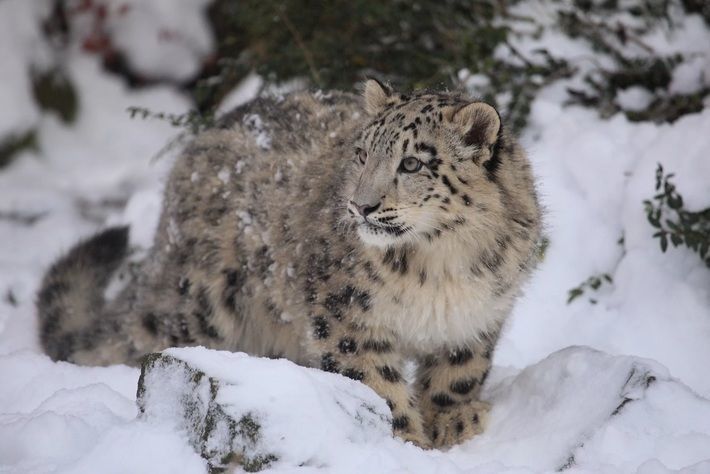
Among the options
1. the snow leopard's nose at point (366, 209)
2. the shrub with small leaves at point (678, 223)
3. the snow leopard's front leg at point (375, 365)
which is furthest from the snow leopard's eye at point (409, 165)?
the shrub with small leaves at point (678, 223)

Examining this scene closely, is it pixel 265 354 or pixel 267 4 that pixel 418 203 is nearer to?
pixel 265 354

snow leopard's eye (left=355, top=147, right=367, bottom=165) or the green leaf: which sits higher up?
snow leopard's eye (left=355, top=147, right=367, bottom=165)

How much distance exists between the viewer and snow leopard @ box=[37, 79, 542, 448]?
12.6 ft

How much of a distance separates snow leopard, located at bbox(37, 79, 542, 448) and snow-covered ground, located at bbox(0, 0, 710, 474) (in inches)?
13.4

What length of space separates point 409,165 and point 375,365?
2.62 ft

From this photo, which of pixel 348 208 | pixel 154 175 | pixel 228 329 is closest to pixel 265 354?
pixel 228 329

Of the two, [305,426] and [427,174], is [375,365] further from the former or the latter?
[305,426]

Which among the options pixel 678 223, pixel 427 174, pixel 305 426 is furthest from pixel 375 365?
pixel 678 223

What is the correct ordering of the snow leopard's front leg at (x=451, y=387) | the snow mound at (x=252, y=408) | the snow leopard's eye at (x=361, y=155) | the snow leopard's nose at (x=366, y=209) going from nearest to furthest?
1. the snow mound at (x=252, y=408)
2. the snow leopard's nose at (x=366, y=209)
3. the snow leopard's eye at (x=361, y=155)
4. the snow leopard's front leg at (x=451, y=387)

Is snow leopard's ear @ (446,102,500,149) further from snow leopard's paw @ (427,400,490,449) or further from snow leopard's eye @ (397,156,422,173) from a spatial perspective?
snow leopard's paw @ (427,400,490,449)

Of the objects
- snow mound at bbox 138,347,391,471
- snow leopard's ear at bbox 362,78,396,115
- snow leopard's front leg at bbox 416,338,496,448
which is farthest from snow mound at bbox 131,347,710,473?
snow leopard's ear at bbox 362,78,396,115

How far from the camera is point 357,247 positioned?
13.3ft

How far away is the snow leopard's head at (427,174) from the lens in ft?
12.4

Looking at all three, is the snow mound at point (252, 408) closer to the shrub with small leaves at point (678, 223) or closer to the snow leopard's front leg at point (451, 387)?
the snow leopard's front leg at point (451, 387)
